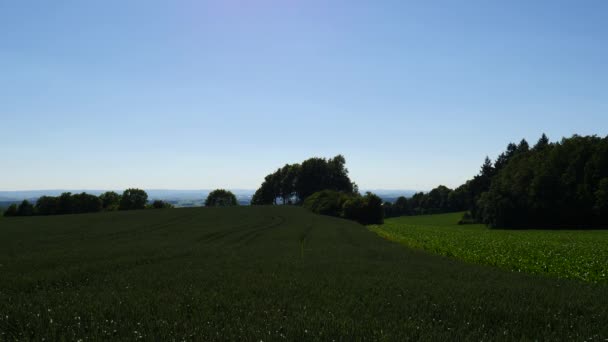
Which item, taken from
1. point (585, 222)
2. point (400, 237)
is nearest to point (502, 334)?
point (400, 237)

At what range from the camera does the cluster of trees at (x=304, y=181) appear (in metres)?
144

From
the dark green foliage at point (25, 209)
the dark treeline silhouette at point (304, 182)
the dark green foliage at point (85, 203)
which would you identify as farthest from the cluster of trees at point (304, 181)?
the dark green foliage at point (25, 209)

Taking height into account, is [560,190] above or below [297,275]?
above

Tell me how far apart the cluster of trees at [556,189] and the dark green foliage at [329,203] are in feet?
97.6

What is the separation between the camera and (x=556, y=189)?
67.1m

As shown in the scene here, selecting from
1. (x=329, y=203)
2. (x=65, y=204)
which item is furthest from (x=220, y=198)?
(x=329, y=203)

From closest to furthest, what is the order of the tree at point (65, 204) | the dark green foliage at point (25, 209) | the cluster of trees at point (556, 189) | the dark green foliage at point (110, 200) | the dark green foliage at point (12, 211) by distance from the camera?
the cluster of trees at point (556, 189) < the dark green foliage at point (12, 211) < the dark green foliage at point (25, 209) < the tree at point (65, 204) < the dark green foliage at point (110, 200)

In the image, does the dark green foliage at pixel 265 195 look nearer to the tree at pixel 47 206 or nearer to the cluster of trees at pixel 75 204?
the cluster of trees at pixel 75 204

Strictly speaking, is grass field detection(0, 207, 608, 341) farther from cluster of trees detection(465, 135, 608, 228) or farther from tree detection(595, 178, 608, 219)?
cluster of trees detection(465, 135, 608, 228)

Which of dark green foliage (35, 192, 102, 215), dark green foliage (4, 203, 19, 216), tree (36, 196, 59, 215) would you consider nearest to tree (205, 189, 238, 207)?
dark green foliage (35, 192, 102, 215)

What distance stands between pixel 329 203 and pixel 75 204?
63031mm

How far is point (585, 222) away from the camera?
2496 inches

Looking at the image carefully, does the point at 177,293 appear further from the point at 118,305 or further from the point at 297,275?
the point at 297,275

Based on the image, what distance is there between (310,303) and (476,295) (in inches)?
214
